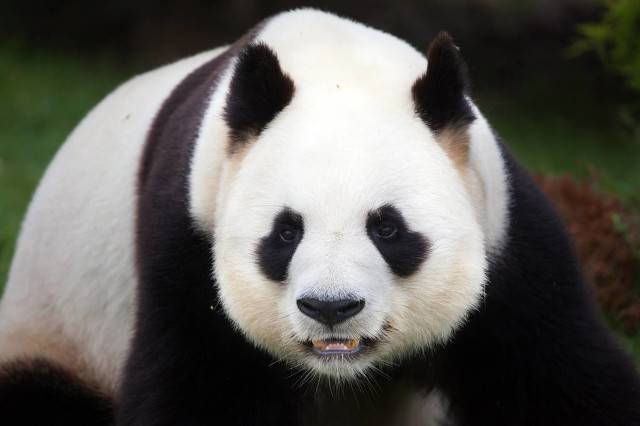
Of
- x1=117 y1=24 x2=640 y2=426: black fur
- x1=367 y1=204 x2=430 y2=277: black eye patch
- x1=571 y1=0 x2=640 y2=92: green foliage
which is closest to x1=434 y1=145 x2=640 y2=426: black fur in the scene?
x1=117 y1=24 x2=640 y2=426: black fur

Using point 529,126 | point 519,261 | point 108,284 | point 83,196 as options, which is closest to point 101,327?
point 108,284

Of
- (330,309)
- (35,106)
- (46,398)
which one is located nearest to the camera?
(330,309)

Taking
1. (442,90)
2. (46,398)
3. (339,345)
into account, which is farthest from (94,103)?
(339,345)

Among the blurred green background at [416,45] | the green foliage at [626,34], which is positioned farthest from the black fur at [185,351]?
the blurred green background at [416,45]

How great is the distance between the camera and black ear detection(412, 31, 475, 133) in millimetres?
3877

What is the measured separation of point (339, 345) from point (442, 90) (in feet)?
2.96

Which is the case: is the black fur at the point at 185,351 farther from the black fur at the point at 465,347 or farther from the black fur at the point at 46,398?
the black fur at the point at 46,398

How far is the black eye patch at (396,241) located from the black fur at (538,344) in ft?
1.88

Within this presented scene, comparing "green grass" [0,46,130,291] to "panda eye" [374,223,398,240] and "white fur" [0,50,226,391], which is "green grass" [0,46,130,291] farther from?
"panda eye" [374,223,398,240]

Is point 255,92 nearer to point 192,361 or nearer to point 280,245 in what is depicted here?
point 280,245

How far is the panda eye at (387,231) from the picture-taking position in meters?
3.71

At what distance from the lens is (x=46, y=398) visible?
17.7 feet

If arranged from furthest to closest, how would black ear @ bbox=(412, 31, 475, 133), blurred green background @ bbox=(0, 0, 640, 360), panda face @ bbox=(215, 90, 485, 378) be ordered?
blurred green background @ bbox=(0, 0, 640, 360) → black ear @ bbox=(412, 31, 475, 133) → panda face @ bbox=(215, 90, 485, 378)

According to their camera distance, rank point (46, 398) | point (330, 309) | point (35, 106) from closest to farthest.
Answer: point (330, 309)
point (46, 398)
point (35, 106)
